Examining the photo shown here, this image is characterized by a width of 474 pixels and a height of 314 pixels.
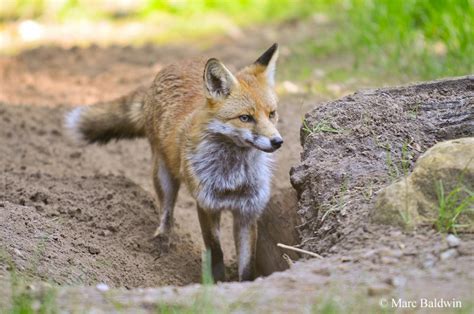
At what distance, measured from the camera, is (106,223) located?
699 centimetres

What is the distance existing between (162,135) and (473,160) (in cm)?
329

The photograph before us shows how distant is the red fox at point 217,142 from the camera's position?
6.29m

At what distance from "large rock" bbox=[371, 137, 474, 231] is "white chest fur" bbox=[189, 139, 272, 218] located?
1.82 meters

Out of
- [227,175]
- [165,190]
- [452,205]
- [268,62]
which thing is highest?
[268,62]

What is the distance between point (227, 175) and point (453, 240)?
7.90 ft

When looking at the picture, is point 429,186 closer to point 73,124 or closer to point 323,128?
point 323,128

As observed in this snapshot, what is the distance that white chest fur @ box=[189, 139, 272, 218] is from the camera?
6.56 m

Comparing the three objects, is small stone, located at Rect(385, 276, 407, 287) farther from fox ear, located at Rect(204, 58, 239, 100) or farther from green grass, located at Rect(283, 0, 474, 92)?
green grass, located at Rect(283, 0, 474, 92)

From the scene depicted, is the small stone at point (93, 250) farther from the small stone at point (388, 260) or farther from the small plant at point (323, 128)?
the small stone at point (388, 260)

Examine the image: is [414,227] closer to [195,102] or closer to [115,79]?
[195,102]

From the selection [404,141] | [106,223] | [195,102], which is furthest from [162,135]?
[404,141]

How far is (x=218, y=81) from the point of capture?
6391mm

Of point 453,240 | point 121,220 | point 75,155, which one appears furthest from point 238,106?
point 75,155

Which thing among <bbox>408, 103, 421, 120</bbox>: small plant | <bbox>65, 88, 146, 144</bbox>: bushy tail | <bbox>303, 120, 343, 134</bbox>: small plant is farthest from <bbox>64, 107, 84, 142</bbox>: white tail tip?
<bbox>408, 103, 421, 120</bbox>: small plant
